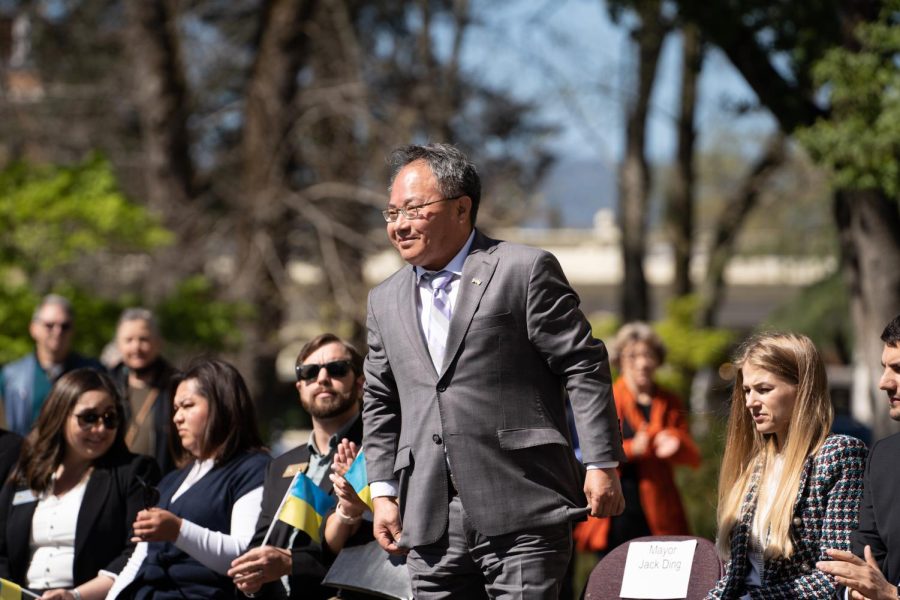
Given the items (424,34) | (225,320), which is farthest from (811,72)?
(424,34)

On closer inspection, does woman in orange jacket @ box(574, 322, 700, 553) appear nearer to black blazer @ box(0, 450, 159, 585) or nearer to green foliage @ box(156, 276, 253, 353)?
black blazer @ box(0, 450, 159, 585)

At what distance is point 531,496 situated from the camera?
428 cm

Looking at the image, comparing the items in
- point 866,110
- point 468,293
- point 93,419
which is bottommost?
point 93,419

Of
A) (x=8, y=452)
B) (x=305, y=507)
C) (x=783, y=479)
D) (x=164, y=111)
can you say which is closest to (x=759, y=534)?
(x=783, y=479)

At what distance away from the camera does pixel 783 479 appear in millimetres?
4344

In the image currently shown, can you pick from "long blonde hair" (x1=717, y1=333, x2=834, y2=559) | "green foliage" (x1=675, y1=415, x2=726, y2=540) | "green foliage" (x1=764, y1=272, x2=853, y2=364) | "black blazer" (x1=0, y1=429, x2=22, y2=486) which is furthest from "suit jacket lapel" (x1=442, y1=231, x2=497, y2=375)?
"green foliage" (x1=764, y1=272, x2=853, y2=364)

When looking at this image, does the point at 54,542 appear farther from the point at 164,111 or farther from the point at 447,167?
the point at 164,111

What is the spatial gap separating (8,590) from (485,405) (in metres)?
2.34

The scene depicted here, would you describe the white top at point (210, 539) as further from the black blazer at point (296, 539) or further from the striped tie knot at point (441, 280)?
the striped tie knot at point (441, 280)

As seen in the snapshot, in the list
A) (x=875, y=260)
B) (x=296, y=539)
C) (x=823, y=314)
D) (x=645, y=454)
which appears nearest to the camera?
(x=296, y=539)

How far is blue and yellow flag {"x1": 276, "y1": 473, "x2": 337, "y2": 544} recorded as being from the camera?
17.3 feet

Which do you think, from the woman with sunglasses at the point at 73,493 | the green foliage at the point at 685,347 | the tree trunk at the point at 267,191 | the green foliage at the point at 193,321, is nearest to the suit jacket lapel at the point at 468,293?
the woman with sunglasses at the point at 73,493

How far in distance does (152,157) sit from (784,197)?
14.6 meters

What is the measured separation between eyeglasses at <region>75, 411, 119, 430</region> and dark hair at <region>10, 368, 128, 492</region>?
0.19ft
